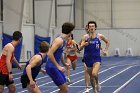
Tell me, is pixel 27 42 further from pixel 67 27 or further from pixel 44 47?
pixel 67 27

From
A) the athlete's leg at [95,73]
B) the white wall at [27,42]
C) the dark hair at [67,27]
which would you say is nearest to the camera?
the dark hair at [67,27]

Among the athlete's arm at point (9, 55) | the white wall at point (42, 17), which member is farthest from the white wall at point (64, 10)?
the athlete's arm at point (9, 55)

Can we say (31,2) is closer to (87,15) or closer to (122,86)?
(87,15)

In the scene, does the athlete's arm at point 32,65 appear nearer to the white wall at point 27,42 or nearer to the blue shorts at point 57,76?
the blue shorts at point 57,76

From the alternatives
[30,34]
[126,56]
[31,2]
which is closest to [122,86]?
[30,34]

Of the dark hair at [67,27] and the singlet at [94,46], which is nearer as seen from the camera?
the dark hair at [67,27]

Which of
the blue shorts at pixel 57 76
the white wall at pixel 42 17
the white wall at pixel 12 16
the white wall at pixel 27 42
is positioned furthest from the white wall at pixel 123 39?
the blue shorts at pixel 57 76

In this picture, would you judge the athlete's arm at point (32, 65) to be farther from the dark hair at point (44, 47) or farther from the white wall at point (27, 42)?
the white wall at point (27, 42)

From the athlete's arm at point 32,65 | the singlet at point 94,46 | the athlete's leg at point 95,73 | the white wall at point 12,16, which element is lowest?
the athlete's leg at point 95,73

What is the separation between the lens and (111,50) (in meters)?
38.9

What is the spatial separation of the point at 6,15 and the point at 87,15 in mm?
15585

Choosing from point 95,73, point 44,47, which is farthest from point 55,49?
point 95,73

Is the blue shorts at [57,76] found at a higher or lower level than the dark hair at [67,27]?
lower

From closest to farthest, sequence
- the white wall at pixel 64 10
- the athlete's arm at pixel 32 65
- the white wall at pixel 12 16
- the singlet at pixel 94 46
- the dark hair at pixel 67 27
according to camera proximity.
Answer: the athlete's arm at pixel 32 65 → the dark hair at pixel 67 27 → the singlet at pixel 94 46 → the white wall at pixel 12 16 → the white wall at pixel 64 10
